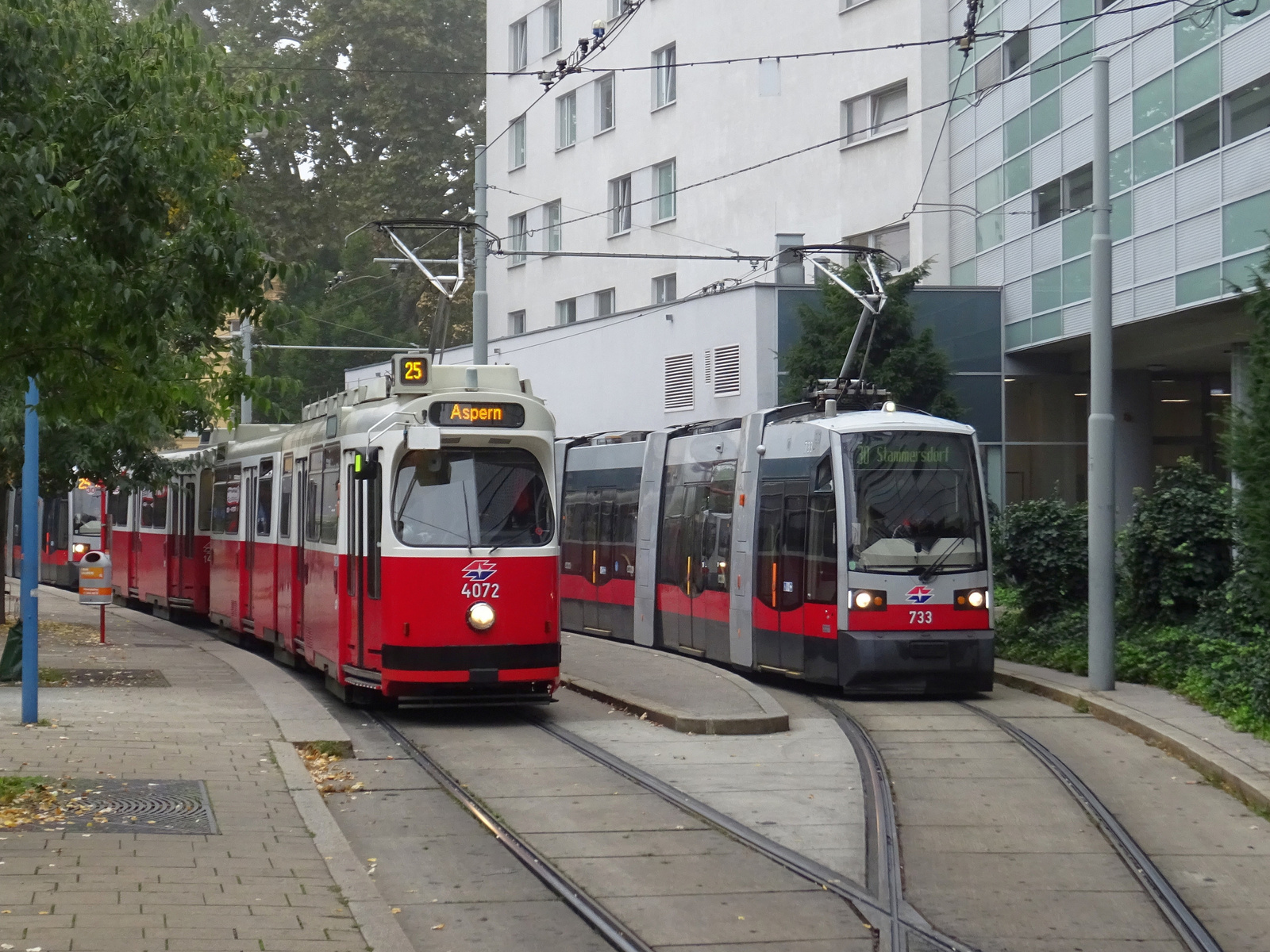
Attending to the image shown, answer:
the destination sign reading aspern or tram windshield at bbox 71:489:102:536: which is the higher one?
the destination sign reading aspern

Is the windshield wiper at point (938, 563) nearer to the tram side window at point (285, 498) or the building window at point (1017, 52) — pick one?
the tram side window at point (285, 498)

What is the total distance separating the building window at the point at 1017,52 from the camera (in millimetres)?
28984

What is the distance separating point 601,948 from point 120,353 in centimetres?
521

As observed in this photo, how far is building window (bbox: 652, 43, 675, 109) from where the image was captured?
38938mm

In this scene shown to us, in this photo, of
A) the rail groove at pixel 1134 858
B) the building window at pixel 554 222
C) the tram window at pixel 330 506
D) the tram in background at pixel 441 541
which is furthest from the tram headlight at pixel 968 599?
the building window at pixel 554 222

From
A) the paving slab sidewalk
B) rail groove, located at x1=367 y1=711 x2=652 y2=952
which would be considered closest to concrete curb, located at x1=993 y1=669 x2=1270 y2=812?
rail groove, located at x1=367 y1=711 x2=652 y2=952

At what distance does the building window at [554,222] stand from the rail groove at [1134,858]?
104 ft

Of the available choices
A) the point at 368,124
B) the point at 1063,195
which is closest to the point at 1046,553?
the point at 1063,195

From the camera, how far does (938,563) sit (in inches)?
636

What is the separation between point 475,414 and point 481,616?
1695 mm

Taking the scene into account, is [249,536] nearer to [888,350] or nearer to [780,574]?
[780,574]

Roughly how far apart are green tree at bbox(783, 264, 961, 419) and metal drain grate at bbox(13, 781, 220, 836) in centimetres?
1735

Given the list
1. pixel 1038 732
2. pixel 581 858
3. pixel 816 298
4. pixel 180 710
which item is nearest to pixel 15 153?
pixel 581 858

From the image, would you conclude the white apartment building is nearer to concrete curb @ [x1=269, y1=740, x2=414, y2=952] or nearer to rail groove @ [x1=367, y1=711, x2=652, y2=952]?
rail groove @ [x1=367, y1=711, x2=652, y2=952]
